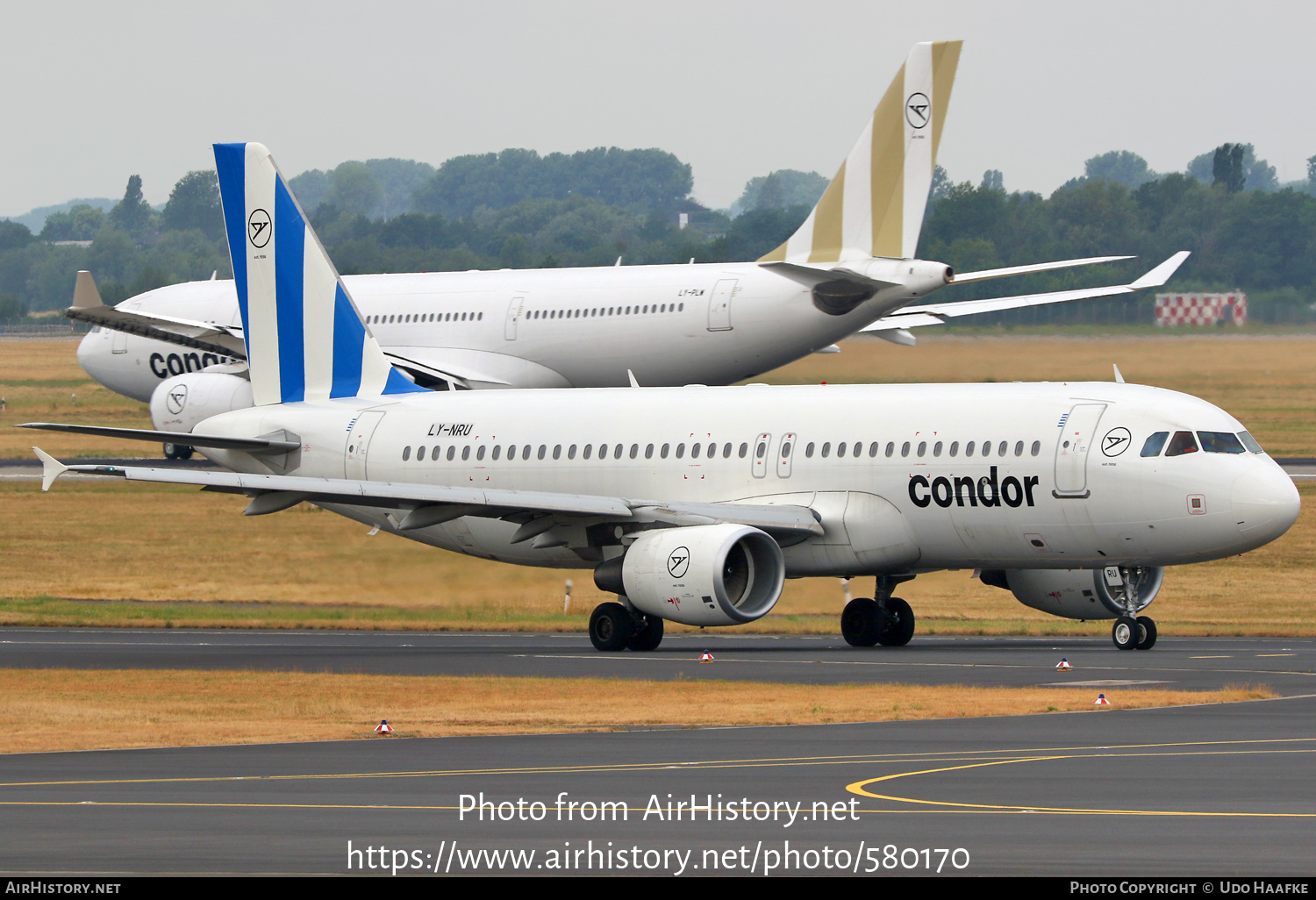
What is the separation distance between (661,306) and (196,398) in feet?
41.7

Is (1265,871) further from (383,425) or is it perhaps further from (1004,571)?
(383,425)

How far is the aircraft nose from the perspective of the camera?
111 ft

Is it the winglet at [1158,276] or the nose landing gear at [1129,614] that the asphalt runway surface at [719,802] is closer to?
the nose landing gear at [1129,614]

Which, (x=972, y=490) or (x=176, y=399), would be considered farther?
(x=176, y=399)

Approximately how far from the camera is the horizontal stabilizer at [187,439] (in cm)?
3625

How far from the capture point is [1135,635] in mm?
34719

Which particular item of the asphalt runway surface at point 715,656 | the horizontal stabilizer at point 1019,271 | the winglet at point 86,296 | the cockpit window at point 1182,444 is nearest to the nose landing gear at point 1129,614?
the asphalt runway surface at point 715,656

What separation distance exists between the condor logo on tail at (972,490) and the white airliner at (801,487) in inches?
1.3

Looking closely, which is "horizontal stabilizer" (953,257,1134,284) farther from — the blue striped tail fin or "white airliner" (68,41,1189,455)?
the blue striped tail fin

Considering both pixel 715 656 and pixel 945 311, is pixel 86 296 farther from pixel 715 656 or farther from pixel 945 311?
pixel 715 656

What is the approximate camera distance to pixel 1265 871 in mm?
14281

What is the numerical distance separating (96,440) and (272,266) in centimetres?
3929

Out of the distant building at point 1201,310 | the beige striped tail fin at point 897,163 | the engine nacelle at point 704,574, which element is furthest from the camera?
the distant building at point 1201,310

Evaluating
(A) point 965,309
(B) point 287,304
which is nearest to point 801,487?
(B) point 287,304
